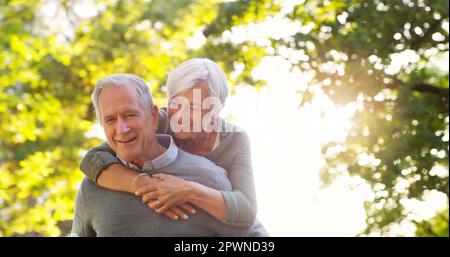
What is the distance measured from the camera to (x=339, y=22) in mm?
4336

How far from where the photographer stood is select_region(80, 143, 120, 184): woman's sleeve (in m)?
1.46

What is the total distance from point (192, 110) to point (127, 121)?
0.15 meters

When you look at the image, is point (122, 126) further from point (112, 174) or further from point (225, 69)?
point (225, 69)

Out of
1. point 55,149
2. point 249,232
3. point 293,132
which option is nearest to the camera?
point 249,232

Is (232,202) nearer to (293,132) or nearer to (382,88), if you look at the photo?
(293,132)

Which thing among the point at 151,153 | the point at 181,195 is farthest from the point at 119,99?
the point at 181,195

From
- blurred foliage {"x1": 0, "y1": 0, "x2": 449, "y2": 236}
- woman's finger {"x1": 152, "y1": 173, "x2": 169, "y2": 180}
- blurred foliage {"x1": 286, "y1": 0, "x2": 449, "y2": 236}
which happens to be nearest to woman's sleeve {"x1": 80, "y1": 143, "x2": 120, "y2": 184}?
woman's finger {"x1": 152, "y1": 173, "x2": 169, "y2": 180}

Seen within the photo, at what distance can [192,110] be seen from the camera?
1.47m

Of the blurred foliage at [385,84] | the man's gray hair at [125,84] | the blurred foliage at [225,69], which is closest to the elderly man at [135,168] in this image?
the man's gray hair at [125,84]

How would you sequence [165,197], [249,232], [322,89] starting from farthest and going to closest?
[322,89] < [249,232] < [165,197]

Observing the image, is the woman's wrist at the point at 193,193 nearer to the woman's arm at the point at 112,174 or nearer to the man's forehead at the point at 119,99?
the woman's arm at the point at 112,174
